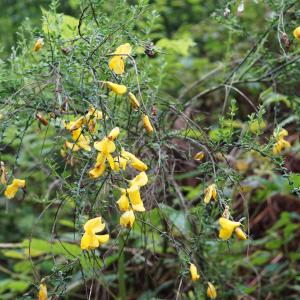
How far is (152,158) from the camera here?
1561 mm

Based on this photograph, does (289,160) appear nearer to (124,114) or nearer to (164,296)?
(164,296)

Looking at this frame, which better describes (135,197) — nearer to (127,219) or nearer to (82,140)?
(127,219)

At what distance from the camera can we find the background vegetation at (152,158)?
134 cm

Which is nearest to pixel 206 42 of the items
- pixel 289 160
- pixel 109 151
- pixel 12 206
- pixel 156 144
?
pixel 289 160

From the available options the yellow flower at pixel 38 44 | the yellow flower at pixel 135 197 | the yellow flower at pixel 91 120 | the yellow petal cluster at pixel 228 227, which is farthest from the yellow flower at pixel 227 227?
the yellow flower at pixel 38 44

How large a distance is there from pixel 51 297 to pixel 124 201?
278 millimetres

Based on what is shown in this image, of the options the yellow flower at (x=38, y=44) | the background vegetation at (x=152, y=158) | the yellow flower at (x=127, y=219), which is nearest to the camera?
the yellow flower at (x=127, y=219)

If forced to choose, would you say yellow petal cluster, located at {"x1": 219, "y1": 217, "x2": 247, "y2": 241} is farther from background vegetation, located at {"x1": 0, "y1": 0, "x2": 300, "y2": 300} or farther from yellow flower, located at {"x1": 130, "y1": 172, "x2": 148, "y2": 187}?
yellow flower, located at {"x1": 130, "y1": 172, "x2": 148, "y2": 187}

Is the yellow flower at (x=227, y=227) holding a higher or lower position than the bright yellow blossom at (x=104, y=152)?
lower

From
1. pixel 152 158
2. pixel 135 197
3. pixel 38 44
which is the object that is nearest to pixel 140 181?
pixel 135 197

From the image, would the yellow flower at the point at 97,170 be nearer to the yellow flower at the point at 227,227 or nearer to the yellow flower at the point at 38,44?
the yellow flower at the point at 227,227

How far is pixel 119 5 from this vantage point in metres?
1.50

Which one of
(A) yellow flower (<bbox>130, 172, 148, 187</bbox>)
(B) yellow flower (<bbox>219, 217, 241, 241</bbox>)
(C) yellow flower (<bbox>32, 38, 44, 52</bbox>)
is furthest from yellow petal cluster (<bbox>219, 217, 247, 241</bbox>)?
(C) yellow flower (<bbox>32, 38, 44, 52</bbox>)

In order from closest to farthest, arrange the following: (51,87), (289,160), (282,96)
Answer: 1. (51,87)
2. (282,96)
3. (289,160)
